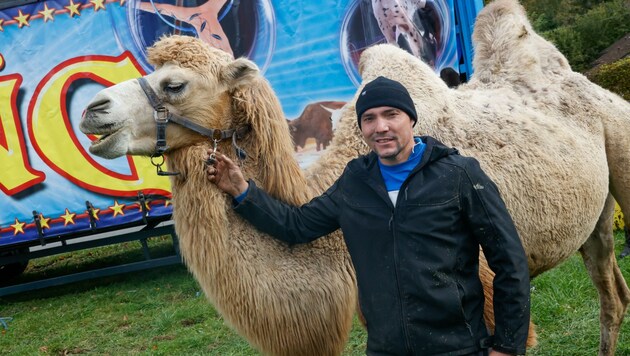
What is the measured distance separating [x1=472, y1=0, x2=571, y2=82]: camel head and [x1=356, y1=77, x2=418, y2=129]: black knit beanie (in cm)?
209

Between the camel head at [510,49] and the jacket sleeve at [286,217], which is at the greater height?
the camel head at [510,49]

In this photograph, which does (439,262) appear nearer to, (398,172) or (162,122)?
(398,172)

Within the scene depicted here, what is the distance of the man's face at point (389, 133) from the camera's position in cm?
248

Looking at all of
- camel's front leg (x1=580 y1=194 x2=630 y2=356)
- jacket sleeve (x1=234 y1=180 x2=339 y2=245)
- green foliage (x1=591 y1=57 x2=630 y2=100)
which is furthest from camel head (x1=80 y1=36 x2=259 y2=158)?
green foliage (x1=591 y1=57 x2=630 y2=100)

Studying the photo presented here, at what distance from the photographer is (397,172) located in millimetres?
2547

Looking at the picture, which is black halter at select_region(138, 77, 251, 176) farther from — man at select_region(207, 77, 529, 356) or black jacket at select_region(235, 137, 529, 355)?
black jacket at select_region(235, 137, 529, 355)

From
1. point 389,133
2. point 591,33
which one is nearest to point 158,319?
point 389,133

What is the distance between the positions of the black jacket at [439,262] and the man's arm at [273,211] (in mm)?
398

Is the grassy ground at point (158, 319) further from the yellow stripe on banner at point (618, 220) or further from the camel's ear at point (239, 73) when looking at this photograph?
the camel's ear at point (239, 73)

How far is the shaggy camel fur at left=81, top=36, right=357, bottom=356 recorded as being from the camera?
117 inches

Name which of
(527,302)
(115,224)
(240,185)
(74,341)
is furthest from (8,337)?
(527,302)

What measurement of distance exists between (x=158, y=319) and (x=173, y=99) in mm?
4422

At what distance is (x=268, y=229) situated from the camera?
3.02 m

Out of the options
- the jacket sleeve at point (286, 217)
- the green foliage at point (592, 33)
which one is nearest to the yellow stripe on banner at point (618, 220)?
the jacket sleeve at point (286, 217)
